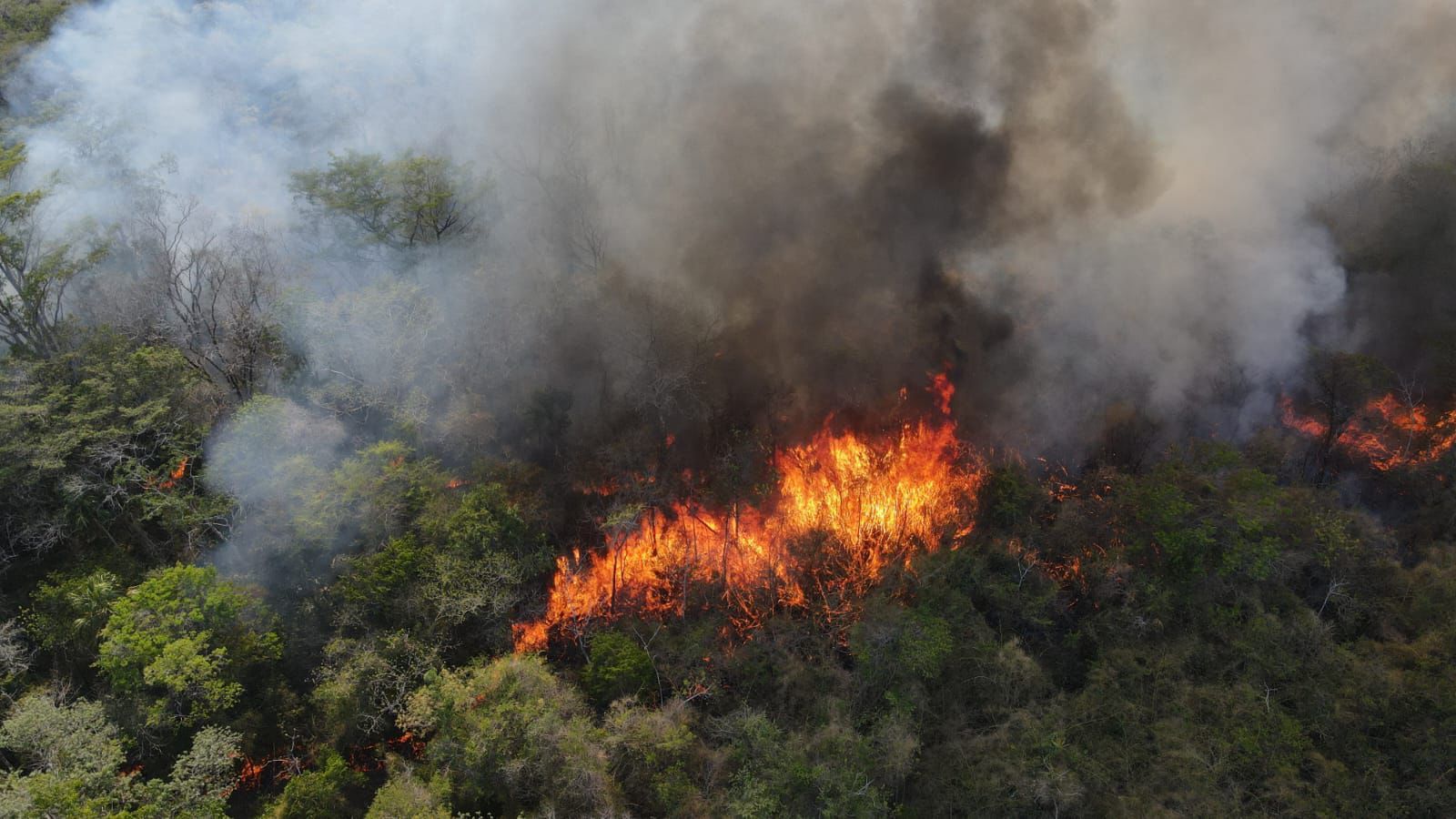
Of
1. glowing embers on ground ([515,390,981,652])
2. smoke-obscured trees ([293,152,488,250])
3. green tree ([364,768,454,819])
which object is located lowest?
green tree ([364,768,454,819])

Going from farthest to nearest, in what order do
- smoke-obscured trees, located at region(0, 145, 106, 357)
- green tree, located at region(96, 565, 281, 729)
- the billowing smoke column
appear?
the billowing smoke column → smoke-obscured trees, located at region(0, 145, 106, 357) → green tree, located at region(96, 565, 281, 729)

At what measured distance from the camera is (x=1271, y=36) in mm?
31375

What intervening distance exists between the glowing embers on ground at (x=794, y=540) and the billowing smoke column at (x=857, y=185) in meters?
2.28

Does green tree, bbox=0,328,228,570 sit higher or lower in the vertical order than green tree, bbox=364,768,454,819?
higher

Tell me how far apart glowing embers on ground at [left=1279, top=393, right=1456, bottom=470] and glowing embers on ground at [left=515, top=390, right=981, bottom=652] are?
1404cm

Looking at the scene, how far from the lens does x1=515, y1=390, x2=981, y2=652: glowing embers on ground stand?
2562 centimetres

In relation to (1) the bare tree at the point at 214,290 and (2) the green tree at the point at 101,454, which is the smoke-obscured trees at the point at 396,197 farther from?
(2) the green tree at the point at 101,454

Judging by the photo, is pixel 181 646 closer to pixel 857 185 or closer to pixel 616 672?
pixel 616 672

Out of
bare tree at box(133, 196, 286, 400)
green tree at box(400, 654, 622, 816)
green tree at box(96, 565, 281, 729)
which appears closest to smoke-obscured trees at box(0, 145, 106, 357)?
bare tree at box(133, 196, 286, 400)

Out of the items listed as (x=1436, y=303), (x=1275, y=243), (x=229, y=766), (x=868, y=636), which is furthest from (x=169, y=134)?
(x=1436, y=303)

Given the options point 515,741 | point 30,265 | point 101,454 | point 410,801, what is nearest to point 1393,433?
point 515,741

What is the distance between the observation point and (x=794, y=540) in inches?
1038

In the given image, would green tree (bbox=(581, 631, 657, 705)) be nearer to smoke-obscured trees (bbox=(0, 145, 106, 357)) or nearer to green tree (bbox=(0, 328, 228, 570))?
A: green tree (bbox=(0, 328, 228, 570))

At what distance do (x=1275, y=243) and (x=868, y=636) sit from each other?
913 inches
